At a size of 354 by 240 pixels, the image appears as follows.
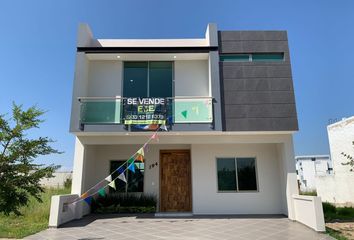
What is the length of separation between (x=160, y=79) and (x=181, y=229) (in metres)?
5.81

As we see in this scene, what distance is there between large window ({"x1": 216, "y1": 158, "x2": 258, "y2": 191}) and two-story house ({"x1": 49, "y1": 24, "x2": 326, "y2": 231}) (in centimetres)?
4

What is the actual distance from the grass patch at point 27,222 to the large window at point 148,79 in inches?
204

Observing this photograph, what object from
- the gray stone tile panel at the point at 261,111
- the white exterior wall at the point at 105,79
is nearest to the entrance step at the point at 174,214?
the gray stone tile panel at the point at 261,111

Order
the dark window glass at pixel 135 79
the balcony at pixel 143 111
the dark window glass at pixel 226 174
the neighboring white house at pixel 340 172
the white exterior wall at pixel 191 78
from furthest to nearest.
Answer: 1. the neighboring white house at pixel 340 172
2. the white exterior wall at pixel 191 78
3. the dark window glass at pixel 135 79
4. the dark window glass at pixel 226 174
5. the balcony at pixel 143 111

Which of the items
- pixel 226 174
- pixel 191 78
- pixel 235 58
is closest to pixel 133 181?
pixel 226 174

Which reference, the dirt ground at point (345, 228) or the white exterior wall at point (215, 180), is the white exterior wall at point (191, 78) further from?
the dirt ground at point (345, 228)

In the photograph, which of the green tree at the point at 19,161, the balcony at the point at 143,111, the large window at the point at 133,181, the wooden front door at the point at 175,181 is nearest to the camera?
the green tree at the point at 19,161

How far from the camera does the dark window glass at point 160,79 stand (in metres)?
10.4

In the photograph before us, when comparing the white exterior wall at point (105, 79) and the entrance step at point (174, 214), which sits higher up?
the white exterior wall at point (105, 79)

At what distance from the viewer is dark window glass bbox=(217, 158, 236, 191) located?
10.2 metres

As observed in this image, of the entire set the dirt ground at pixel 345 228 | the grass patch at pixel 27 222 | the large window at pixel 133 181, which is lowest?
the dirt ground at pixel 345 228

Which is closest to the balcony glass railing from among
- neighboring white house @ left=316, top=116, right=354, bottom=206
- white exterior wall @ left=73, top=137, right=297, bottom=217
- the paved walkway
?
white exterior wall @ left=73, top=137, right=297, bottom=217

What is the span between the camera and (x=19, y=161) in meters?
6.68

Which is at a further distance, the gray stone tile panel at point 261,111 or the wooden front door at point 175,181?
the wooden front door at point 175,181
